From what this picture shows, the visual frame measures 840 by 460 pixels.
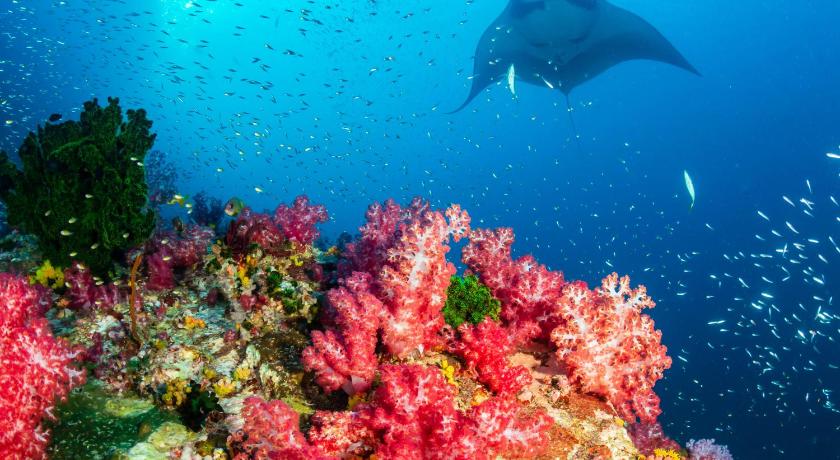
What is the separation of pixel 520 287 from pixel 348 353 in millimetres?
2152

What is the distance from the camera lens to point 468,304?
4.48 m

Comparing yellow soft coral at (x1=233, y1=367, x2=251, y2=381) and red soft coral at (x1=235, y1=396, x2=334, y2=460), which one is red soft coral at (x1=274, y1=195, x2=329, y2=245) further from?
red soft coral at (x1=235, y1=396, x2=334, y2=460)

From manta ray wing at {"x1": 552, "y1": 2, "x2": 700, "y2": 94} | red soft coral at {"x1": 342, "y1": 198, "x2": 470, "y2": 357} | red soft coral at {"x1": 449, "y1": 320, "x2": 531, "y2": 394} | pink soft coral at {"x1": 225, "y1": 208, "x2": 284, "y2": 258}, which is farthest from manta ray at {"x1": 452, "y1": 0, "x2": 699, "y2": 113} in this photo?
red soft coral at {"x1": 449, "y1": 320, "x2": 531, "y2": 394}

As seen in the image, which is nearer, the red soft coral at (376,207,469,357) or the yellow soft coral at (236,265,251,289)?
the red soft coral at (376,207,469,357)

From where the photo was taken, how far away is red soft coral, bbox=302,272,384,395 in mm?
3613

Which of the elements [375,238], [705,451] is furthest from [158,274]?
[705,451]

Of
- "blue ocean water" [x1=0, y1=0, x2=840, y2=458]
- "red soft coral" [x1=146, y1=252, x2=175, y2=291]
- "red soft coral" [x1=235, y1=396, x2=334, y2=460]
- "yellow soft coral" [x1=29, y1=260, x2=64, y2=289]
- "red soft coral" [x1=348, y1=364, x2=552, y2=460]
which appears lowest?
"red soft coral" [x1=235, y1=396, x2=334, y2=460]

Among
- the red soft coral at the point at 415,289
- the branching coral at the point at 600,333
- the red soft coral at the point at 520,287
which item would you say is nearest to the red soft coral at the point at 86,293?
the red soft coral at the point at 415,289

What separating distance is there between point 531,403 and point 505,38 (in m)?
19.0

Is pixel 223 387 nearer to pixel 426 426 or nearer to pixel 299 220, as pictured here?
pixel 426 426

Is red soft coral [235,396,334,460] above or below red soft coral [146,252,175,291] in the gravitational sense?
below

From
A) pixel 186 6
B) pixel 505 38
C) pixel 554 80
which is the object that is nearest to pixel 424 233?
pixel 505 38

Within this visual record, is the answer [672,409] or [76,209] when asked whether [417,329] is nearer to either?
[76,209]

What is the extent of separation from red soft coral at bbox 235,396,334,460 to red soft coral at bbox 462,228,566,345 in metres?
2.51
